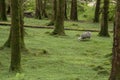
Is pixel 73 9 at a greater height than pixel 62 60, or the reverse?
pixel 73 9

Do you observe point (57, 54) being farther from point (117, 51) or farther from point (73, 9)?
point (73, 9)

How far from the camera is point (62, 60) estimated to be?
1483cm

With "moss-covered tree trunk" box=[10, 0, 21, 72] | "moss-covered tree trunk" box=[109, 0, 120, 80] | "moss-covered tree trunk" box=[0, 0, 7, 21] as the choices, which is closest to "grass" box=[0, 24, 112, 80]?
"moss-covered tree trunk" box=[10, 0, 21, 72]

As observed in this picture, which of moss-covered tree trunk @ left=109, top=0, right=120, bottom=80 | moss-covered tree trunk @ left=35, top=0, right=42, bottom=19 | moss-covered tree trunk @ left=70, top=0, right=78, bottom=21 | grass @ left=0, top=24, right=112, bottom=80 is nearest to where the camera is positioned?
moss-covered tree trunk @ left=109, top=0, right=120, bottom=80

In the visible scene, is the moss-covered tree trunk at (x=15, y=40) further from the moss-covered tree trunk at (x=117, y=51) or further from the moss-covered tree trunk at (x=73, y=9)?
the moss-covered tree trunk at (x=73, y=9)

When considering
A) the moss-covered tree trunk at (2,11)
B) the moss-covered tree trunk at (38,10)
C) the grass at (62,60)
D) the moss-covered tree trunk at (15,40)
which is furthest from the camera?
the moss-covered tree trunk at (38,10)

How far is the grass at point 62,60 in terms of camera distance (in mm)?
12125

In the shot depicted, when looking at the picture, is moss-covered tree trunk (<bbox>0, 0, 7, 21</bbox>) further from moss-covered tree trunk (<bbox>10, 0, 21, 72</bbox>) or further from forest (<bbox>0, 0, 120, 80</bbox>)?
moss-covered tree trunk (<bbox>10, 0, 21, 72</bbox>)

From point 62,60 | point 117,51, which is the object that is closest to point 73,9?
point 62,60

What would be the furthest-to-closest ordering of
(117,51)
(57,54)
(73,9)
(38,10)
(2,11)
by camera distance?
(38,10) < (73,9) < (2,11) < (57,54) < (117,51)

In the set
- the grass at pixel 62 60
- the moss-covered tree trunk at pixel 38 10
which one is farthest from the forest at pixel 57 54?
the moss-covered tree trunk at pixel 38 10

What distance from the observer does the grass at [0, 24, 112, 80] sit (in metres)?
12.1

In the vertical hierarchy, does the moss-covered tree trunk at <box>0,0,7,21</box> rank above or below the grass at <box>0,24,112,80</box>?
above

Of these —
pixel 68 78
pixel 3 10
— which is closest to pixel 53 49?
pixel 68 78
